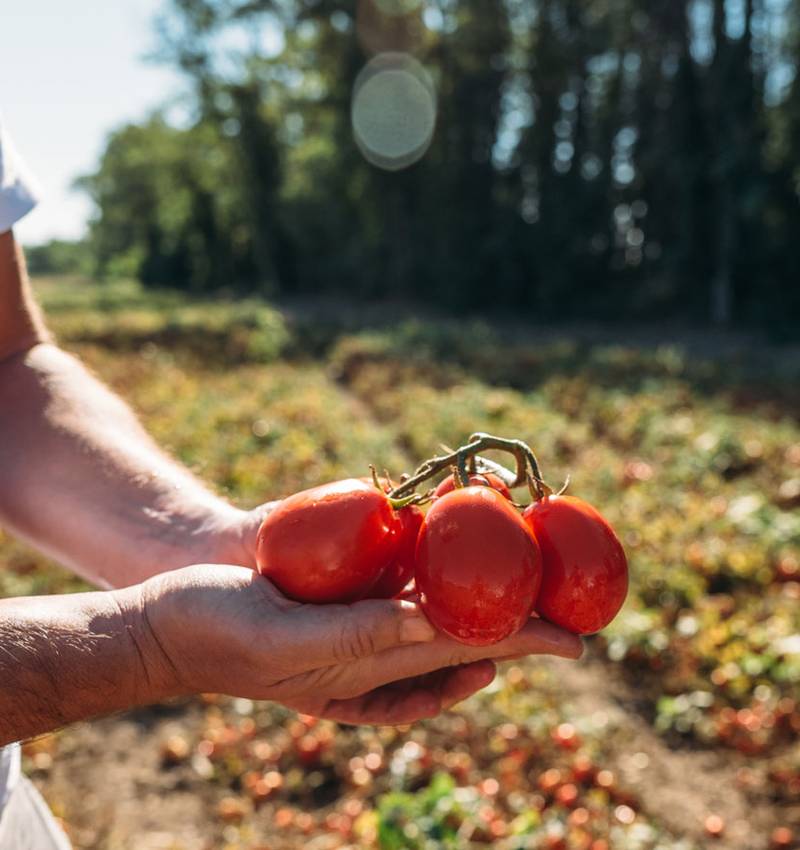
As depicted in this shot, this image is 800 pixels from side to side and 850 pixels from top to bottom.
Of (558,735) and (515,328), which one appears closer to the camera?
(558,735)

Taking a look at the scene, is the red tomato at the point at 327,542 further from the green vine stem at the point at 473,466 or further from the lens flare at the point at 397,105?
the lens flare at the point at 397,105

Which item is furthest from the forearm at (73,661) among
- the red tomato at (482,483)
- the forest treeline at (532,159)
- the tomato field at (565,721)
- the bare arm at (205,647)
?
the forest treeline at (532,159)

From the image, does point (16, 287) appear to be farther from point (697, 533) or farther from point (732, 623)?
point (697, 533)

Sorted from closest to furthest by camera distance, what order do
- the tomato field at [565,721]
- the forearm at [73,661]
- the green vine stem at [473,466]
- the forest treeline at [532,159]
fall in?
the forearm at [73,661] → the green vine stem at [473,466] → the tomato field at [565,721] → the forest treeline at [532,159]

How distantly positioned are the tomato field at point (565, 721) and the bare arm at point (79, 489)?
0.33 meters

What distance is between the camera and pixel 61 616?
130 cm

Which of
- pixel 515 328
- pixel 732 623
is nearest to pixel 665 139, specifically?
pixel 515 328

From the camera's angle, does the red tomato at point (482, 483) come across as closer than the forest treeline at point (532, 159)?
Yes

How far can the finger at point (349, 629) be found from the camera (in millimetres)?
1405

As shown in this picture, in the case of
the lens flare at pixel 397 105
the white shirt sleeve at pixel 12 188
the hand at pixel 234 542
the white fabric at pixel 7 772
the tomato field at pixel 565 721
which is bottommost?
the tomato field at pixel 565 721

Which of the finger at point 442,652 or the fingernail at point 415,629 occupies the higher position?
the fingernail at point 415,629

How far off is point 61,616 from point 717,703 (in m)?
4.01

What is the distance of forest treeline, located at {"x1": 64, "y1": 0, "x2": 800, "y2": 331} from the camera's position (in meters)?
19.0

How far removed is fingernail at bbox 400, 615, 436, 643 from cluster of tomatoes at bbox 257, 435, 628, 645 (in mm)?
26
